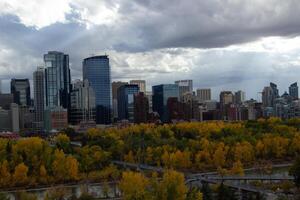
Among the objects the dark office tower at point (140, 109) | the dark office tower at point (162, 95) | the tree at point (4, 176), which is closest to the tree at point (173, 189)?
the tree at point (4, 176)

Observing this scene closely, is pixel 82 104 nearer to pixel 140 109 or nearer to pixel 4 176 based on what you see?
pixel 140 109

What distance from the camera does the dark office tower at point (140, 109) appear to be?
87812 millimetres

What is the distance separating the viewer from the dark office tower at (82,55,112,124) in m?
107

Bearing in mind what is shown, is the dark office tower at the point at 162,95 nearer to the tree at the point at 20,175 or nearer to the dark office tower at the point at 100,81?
the dark office tower at the point at 100,81

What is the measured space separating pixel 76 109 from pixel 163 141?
58.7 m

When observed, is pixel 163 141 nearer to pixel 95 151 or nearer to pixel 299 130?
pixel 95 151

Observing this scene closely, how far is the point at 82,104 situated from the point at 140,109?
19.6 m

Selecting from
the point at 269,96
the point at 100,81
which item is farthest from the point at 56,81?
the point at 269,96

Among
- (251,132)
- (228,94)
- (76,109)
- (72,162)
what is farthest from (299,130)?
(228,94)

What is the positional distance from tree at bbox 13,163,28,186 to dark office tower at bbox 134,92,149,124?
48498 millimetres

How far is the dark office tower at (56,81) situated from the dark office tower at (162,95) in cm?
1754

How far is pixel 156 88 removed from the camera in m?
106

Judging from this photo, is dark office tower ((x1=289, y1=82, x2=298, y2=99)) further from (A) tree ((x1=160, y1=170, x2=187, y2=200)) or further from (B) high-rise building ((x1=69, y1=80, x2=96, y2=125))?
(A) tree ((x1=160, y1=170, x2=187, y2=200))

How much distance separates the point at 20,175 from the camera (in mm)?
39031
